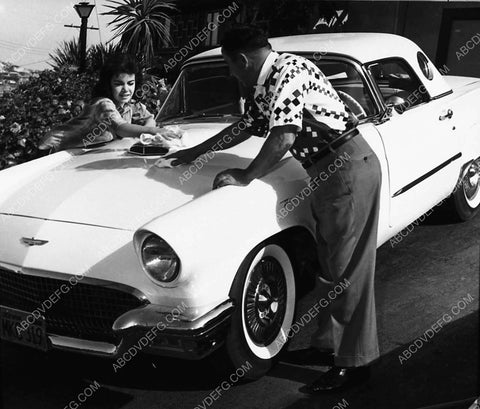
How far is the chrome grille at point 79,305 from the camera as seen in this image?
2943 millimetres

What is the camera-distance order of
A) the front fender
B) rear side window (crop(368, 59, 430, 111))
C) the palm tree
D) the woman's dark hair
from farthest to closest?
the palm tree
rear side window (crop(368, 59, 430, 111))
the woman's dark hair
the front fender

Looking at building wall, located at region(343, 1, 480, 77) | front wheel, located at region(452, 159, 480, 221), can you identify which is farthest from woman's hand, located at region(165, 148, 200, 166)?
building wall, located at region(343, 1, 480, 77)

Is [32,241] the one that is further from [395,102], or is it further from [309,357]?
[395,102]

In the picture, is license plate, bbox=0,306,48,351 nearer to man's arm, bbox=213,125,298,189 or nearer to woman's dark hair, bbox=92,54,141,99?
man's arm, bbox=213,125,298,189

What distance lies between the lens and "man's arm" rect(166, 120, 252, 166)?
12.0ft

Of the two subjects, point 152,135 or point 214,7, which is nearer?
point 152,135

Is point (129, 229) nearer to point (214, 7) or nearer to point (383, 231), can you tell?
point (383, 231)

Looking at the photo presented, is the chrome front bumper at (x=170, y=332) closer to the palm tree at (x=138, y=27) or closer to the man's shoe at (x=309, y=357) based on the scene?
the man's shoe at (x=309, y=357)

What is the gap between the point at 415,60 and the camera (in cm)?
495

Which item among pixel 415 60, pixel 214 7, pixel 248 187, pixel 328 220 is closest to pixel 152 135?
pixel 248 187

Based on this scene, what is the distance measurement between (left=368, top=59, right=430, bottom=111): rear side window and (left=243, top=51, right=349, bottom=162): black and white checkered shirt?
1.55 m

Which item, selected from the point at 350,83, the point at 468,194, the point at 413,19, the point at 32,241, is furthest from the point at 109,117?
the point at 413,19

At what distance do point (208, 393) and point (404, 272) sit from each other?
188 centimetres

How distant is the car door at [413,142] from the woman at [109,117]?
1.47m
